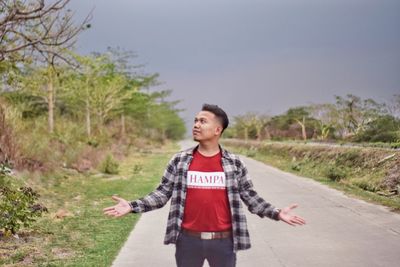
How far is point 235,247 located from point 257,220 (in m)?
6.88

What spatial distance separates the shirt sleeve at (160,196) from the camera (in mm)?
3869

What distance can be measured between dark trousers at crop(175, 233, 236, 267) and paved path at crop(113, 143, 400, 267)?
3164mm

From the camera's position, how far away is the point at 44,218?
10523 millimetres

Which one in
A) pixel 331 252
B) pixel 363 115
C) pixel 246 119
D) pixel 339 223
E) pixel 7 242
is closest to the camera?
pixel 331 252

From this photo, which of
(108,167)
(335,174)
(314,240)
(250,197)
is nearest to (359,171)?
(335,174)

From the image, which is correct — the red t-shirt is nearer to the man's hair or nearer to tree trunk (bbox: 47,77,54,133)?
the man's hair

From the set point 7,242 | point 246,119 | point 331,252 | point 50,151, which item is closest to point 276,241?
point 331,252

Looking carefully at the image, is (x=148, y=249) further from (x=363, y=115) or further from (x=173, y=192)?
(x=363, y=115)

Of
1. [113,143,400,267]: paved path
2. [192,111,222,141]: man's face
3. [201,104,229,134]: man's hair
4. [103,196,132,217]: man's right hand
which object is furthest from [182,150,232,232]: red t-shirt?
[113,143,400,267]: paved path

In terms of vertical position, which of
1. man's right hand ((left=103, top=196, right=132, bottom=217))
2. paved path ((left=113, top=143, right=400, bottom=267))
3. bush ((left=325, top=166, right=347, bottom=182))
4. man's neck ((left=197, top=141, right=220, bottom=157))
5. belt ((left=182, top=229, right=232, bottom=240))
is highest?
man's neck ((left=197, top=141, right=220, bottom=157))

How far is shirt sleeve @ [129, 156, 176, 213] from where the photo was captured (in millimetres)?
3869

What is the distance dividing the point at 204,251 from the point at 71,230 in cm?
619

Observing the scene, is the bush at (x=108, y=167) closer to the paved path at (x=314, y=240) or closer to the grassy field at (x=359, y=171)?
the grassy field at (x=359, y=171)

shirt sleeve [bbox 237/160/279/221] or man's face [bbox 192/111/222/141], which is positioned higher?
man's face [bbox 192/111/222/141]
